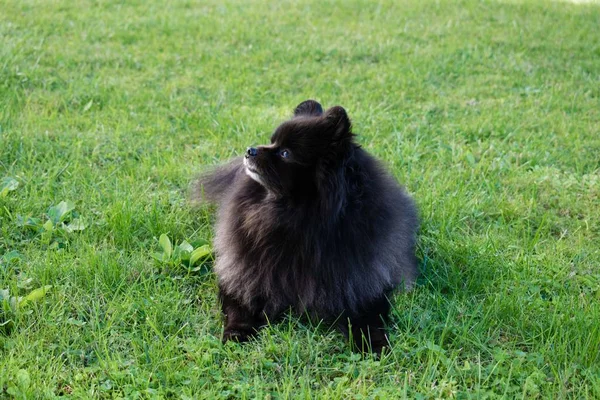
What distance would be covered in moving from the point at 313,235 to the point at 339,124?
1.80 ft

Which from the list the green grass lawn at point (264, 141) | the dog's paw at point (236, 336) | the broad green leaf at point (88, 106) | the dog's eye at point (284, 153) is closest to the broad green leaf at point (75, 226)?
the green grass lawn at point (264, 141)

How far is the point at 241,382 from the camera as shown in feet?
9.20

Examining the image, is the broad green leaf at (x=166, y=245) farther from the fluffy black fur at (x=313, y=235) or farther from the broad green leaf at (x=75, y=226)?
the broad green leaf at (x=75, y=226)

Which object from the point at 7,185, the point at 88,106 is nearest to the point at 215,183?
the point at 7,185

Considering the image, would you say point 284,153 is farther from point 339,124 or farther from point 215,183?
point 215,183

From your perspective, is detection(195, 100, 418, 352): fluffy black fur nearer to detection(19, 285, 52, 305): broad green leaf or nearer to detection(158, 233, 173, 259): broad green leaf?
detection(158, 233, 173, 259): broad green leaf

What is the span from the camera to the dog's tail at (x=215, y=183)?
3.97 m

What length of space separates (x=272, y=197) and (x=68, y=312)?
1.17 m

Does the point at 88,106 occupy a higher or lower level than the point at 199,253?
higher

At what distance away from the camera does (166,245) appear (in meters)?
3.63

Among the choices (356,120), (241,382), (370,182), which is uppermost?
(370,182)

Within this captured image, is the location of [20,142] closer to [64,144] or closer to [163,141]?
[64,144]

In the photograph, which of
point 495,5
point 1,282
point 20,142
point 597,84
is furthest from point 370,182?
point 495,5

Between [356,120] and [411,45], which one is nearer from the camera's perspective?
[356,120]
